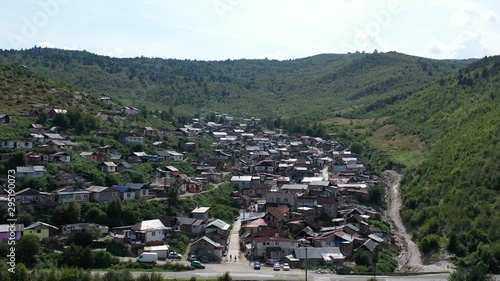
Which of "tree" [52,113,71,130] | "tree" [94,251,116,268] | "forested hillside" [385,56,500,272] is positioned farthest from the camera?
"tree" [52,113,71,130]

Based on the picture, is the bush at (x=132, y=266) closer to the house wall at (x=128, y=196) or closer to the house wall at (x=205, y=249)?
the house wall at (x=205, y=249)

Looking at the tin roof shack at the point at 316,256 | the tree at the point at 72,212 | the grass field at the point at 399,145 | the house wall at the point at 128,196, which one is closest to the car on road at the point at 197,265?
the tin roof shack at the point at 316,256

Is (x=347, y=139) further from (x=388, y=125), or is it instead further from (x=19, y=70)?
(x=19, y=70)

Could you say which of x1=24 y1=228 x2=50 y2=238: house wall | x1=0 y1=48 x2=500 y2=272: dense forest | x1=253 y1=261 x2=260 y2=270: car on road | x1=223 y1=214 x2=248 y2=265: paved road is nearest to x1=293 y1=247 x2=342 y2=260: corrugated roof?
x1=253 y1=261 x2=260 y2=270: car on road

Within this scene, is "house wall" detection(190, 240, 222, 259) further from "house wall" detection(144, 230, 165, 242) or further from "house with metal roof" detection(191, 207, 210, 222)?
"house with metal roof" detection(191, 207, 210, 222)

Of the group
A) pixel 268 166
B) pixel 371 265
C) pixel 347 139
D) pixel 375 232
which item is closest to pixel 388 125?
pixel 347 139

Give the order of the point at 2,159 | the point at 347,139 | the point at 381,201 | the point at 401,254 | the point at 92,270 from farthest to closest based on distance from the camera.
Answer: the point at 347,139, the point at 381,201, the point at 2,159, the point at 401,254, the point at 92,270

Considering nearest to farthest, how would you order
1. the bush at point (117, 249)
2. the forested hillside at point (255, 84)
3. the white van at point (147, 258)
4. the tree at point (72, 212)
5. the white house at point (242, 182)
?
the white van at point (147, 258), the bush at point (117, 249), the tree at point (72, 212), the white house at point (242, 182), the forested hillside at point (255, 84)
